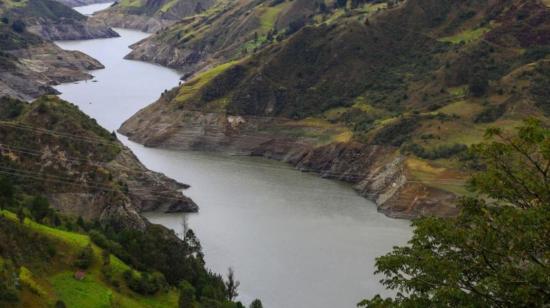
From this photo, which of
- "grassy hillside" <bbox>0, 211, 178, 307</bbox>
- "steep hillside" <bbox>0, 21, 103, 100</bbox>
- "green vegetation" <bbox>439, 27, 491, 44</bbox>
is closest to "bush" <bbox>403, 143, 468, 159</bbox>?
"green vegetation" <bbox>439, 27, 491, 44</bbox>

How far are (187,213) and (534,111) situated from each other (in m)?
44.1

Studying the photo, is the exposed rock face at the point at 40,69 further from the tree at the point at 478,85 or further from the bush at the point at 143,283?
the bush at the point at 143,283

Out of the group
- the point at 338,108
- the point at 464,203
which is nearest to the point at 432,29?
the point at 338,108

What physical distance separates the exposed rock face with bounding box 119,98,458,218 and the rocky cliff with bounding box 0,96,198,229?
2114 cm

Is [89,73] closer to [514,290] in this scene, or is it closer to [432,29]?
[432,29]

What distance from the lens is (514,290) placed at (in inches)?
699

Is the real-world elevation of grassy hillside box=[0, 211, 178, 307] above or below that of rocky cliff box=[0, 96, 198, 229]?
below

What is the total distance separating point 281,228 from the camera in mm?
69500

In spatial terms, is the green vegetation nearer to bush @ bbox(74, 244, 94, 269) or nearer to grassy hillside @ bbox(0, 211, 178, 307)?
grassy hillside @ bbox(0, 211, 178, 307)

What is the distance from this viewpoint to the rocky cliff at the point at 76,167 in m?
65.7

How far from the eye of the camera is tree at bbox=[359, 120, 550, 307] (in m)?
17.9

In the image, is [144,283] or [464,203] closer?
[464,203]

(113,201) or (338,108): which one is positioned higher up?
(338,108)

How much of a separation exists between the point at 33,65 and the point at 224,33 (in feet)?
148
